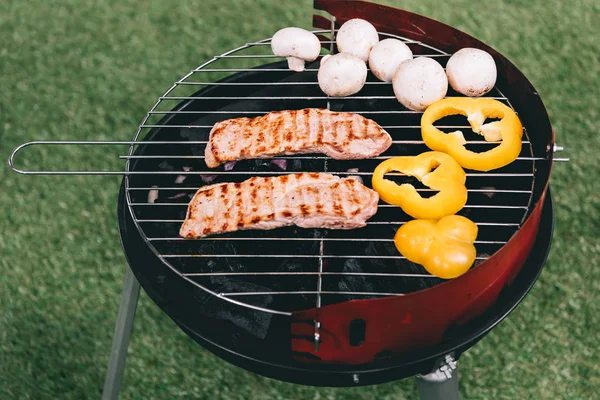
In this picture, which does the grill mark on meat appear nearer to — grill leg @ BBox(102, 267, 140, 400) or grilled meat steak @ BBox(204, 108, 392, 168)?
grilled meat steak @ BBox(204, 108, 392, 168)

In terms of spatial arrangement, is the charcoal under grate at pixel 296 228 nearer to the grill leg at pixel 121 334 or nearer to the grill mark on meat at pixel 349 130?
the grill mark on meat at pixel 349 130

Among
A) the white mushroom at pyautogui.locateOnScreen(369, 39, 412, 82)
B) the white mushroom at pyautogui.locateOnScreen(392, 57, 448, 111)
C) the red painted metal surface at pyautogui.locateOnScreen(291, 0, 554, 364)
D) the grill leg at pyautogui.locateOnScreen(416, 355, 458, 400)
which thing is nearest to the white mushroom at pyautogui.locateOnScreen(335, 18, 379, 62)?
the white mushroom at pyautogui.locateOnScreen(369, 39, 412, 82)

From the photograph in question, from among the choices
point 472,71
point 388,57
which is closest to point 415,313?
point 472,71

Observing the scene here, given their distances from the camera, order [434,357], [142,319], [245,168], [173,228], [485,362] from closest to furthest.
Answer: [434,357], [173,228], [245,168], [485,362], [142,319]

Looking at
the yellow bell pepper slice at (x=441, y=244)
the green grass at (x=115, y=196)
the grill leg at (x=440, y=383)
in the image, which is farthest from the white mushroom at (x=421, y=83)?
the green grass at (x=115, y=196)

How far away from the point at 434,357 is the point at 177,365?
210cm

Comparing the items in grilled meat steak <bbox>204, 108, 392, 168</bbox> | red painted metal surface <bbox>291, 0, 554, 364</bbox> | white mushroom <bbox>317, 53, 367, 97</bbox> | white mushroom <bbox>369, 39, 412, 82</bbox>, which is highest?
white mushroom <bbox>369, 39, 412, 82</bbox>

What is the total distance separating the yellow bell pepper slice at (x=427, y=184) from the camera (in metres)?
2.68

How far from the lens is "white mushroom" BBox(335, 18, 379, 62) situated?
132 inches

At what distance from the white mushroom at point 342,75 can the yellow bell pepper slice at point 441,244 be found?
0.86 meters

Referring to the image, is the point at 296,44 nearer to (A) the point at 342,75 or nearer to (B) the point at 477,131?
(A) the point at 342,75

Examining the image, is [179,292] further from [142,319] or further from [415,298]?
[142,319]

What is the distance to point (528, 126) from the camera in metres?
3.04

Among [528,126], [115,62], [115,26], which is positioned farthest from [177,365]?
[115,26]
